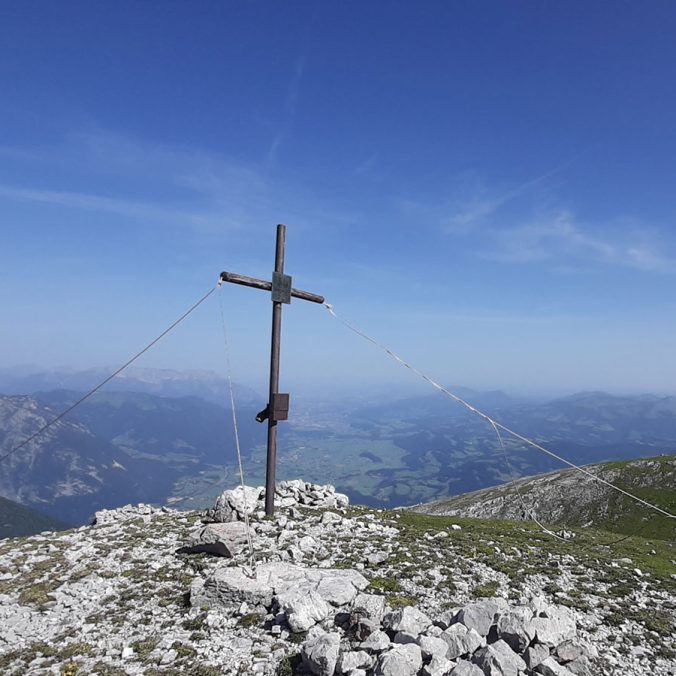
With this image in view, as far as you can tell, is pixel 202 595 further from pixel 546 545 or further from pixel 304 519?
pixel 546 545

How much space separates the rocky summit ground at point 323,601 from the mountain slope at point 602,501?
30.4 m

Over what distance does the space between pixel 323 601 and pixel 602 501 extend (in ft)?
185

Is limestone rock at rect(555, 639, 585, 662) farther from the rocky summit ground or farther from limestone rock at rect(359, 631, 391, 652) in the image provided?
limestone rock at rect(359, 631, 391, 652)

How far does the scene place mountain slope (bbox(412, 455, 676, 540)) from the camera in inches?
1795

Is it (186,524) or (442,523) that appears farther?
(442,523)

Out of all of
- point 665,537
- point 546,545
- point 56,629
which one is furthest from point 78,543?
point 665,537

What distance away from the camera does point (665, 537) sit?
131 ft

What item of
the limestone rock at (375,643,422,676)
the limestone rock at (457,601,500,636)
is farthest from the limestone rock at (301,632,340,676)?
the limestone rock at (457,601,500,636)

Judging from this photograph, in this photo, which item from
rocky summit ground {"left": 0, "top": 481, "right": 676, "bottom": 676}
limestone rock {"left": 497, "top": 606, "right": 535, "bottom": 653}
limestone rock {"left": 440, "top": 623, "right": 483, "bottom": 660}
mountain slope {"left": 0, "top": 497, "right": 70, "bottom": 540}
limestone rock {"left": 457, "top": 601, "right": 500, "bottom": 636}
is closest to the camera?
limestone rock {"left": 440, "top": 623, "right": 483, "bottom": 660}

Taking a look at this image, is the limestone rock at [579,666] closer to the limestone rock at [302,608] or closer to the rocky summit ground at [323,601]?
the rocky summit ground at [323,601]

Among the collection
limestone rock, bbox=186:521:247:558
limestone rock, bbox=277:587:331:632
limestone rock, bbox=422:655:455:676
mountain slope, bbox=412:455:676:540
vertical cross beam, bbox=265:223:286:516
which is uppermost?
vertical cross beam, bbox=265:223:286:516

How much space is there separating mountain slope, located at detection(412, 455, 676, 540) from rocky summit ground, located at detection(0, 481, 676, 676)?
3043 centimetres

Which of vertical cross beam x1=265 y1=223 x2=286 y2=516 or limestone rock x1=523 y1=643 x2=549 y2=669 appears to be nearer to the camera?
limestone rock x1=523 y1=643 x2=549 y2=669

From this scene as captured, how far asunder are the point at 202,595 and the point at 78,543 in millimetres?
9424
